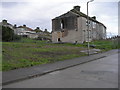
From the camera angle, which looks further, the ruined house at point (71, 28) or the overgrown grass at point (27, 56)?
the ruined house at point (71, 28)

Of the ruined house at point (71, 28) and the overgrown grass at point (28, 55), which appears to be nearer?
the overgrown grass at point (28, 55)

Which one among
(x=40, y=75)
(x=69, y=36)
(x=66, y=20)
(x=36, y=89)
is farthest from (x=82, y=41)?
(x=36, y=89)

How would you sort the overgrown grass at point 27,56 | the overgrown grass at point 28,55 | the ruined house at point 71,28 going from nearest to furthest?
the overgrown grass at point 27,56 < the overgrown grass at point 28,55 < the ruined house at point 71,28

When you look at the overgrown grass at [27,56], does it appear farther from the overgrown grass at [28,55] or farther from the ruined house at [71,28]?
the ruined house at [71,28]

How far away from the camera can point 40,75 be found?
9516 millimetres

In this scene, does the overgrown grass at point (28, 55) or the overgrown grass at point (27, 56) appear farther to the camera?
the overgrown grass at point (28, 55)

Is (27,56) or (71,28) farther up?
(71,28)

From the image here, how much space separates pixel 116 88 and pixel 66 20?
1630 inches

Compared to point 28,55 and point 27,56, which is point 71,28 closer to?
point 28,55

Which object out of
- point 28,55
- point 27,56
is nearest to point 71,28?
point 28,55

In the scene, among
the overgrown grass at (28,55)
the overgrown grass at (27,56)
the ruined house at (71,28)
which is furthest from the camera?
the ruined house at (71,28)

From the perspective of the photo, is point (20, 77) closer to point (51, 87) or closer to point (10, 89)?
point (10, 89)

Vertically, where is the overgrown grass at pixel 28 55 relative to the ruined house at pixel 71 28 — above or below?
below

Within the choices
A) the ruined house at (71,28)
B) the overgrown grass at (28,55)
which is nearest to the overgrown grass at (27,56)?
the overgrown grass at (28,55)
